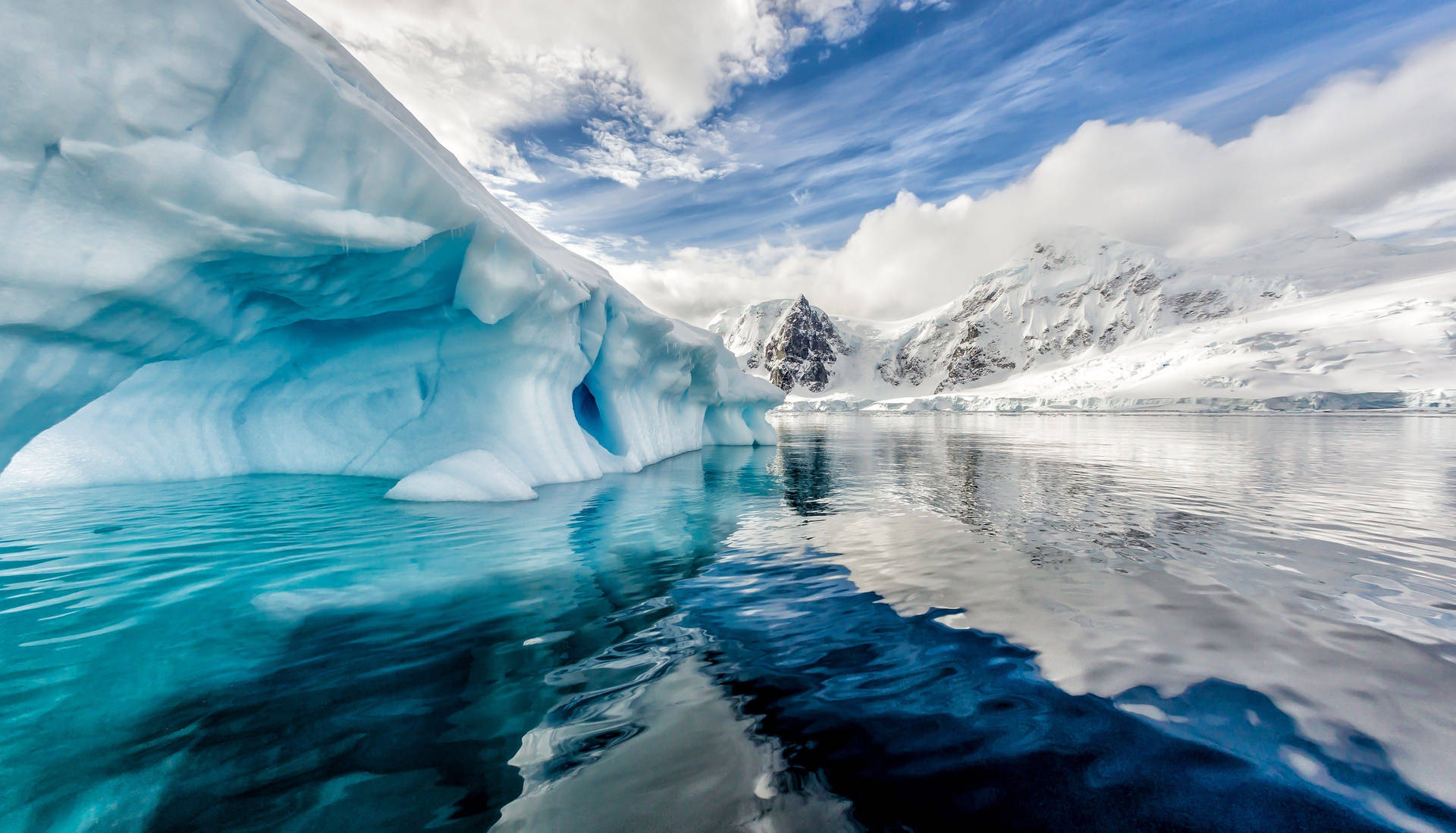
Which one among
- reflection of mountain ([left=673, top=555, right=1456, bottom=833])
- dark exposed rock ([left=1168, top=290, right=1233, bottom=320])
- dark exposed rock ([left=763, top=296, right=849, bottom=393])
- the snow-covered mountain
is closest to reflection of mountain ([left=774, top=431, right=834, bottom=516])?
reflection of mountain ([left=673, top=555, right=1456, bottom=833])

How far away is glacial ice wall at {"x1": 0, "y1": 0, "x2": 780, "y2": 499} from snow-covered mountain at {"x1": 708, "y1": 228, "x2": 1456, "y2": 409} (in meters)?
66.6

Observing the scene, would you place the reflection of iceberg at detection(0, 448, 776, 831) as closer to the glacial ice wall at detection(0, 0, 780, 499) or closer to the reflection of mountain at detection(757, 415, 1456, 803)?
the glacial ice wall at detection(0, 0, 780, 499)

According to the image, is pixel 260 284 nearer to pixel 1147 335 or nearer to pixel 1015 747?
pixel 1015 747

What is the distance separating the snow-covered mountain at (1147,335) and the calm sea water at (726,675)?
64.7 metres

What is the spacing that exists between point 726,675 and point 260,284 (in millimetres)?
7497

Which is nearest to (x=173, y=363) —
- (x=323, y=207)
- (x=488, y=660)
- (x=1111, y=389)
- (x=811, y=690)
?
(x=323, y=207)

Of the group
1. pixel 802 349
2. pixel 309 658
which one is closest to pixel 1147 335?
pixel 802 349

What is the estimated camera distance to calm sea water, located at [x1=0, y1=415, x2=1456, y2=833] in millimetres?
1967

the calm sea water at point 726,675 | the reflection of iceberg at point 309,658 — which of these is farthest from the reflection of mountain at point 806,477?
the reflection of iceberg at point 309,658

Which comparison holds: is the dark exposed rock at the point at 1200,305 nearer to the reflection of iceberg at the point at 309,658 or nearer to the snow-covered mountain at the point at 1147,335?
the snow-covered mountain at the point at 1147,335

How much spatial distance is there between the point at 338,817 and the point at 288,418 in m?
11.3

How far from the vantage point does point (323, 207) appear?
18.6ft

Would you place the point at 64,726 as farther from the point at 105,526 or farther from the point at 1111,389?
the point at 1111,389

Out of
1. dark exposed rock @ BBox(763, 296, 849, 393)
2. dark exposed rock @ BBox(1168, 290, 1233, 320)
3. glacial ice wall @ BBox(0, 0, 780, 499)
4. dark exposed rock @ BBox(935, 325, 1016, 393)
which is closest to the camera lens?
glacial ice wall @ BBox(0, 0, 780, 499)
